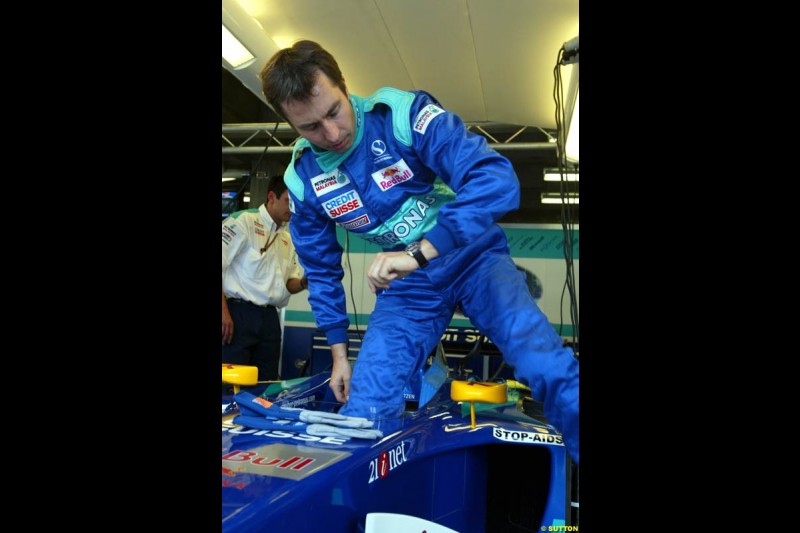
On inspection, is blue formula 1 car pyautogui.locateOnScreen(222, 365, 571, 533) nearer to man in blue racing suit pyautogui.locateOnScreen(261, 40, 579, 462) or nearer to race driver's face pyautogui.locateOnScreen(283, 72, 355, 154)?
man in blue racing suit pyautogui.locateOnScreen(261, 40, 579, 462)

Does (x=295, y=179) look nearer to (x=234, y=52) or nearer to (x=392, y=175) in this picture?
(x=392, y=175)

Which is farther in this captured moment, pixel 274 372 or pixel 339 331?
pixel 274 372

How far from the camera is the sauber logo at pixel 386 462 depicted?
0.84m

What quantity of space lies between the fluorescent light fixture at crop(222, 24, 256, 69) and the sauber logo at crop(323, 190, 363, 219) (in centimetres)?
76

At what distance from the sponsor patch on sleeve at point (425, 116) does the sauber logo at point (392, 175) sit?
3.9 inches

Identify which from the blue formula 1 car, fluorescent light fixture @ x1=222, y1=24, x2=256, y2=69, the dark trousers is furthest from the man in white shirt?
the blue formula 1 car

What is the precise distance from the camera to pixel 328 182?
1.30m

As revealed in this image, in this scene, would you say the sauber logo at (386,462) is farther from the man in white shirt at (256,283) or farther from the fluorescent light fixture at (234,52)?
the man in white shirt at (256,283)

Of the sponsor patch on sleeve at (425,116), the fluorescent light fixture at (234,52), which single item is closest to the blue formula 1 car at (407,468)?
the sponsor patch on sleeve at (425,116)

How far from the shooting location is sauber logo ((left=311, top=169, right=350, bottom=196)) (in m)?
1.28
